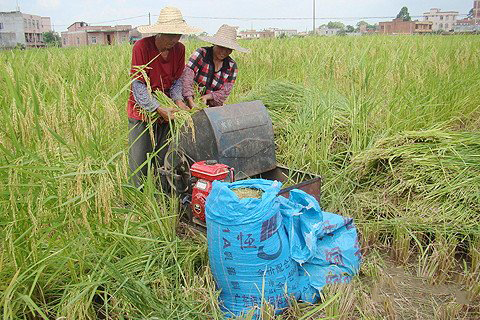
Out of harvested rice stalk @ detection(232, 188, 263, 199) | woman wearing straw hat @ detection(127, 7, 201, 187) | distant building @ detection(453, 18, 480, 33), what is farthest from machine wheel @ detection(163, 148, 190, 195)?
distant building @ detection(453, 18, 480, 33)

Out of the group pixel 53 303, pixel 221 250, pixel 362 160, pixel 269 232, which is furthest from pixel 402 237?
pixel 53 303

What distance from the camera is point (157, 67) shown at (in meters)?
3.16

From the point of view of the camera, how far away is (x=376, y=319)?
6.86 ft

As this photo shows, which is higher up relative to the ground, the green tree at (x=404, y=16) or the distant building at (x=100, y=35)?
the green tree at (x=404, y=16)

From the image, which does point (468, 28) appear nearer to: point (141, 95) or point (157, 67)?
point (157, 67)

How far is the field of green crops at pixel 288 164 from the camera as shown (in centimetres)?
170

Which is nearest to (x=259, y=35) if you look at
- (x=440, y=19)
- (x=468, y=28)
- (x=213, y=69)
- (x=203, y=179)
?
(x=468, y=28)

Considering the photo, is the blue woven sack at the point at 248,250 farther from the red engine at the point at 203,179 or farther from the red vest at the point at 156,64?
the red vest at the point at 156,64

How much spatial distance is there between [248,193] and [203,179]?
424 millimetres

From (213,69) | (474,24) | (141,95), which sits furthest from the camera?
(474,24)

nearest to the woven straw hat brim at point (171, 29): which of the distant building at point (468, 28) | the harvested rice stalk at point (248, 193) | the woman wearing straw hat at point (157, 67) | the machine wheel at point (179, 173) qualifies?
the woman wearing straw hat at point (157, 67)

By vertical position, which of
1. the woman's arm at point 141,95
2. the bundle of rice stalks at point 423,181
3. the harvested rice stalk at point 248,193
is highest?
the woman's arm at point 141,95

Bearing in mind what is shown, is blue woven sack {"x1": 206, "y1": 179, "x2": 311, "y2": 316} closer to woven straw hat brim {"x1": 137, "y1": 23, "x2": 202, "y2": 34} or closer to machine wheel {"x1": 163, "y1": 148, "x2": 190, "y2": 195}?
machine wheel {"x1": 163, "y1": 148, "x2": 190, "y2": 195}

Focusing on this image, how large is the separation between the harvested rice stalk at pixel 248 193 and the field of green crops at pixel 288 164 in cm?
40
